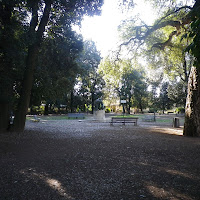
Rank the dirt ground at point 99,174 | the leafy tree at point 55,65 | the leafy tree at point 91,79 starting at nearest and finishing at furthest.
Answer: the dirt ground at point 99,174, the leafy tree at point 55,65, the leafy tree at point 91,79

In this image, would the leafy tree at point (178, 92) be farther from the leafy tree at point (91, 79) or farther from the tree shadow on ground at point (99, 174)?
the tree shadow on ground at point (99, 174)

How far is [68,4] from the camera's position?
32.1 feet

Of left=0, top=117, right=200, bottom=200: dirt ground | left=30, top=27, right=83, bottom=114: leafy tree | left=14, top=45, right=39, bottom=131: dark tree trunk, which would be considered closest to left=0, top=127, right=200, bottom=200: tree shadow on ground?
left=0, top=117, right=200, bottom=200: dirt ground

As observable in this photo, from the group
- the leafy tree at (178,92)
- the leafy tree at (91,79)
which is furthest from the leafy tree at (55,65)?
the leafy tree at (178,92)

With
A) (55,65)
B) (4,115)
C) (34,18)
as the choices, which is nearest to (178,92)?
(55,65)

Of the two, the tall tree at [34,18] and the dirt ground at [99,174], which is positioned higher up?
the tall tree at [34,18]

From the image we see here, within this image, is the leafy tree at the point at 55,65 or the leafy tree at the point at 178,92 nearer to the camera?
the leafy tree at the point at 55,65

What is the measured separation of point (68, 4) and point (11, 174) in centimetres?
870

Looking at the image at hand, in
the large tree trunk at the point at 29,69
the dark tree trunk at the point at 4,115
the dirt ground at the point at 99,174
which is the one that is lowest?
the dirt ground at the point at 99,174

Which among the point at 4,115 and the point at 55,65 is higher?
the point at 55,65

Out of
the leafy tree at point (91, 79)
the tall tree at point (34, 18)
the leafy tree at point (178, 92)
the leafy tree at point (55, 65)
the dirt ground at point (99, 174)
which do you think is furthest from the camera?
the leafy tree at point (178, 92)

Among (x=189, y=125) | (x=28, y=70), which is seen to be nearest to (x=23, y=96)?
(x=28, y=70)

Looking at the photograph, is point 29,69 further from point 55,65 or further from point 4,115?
point 4,115

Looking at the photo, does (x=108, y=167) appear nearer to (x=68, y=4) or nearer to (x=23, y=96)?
(x=23, y=96)
